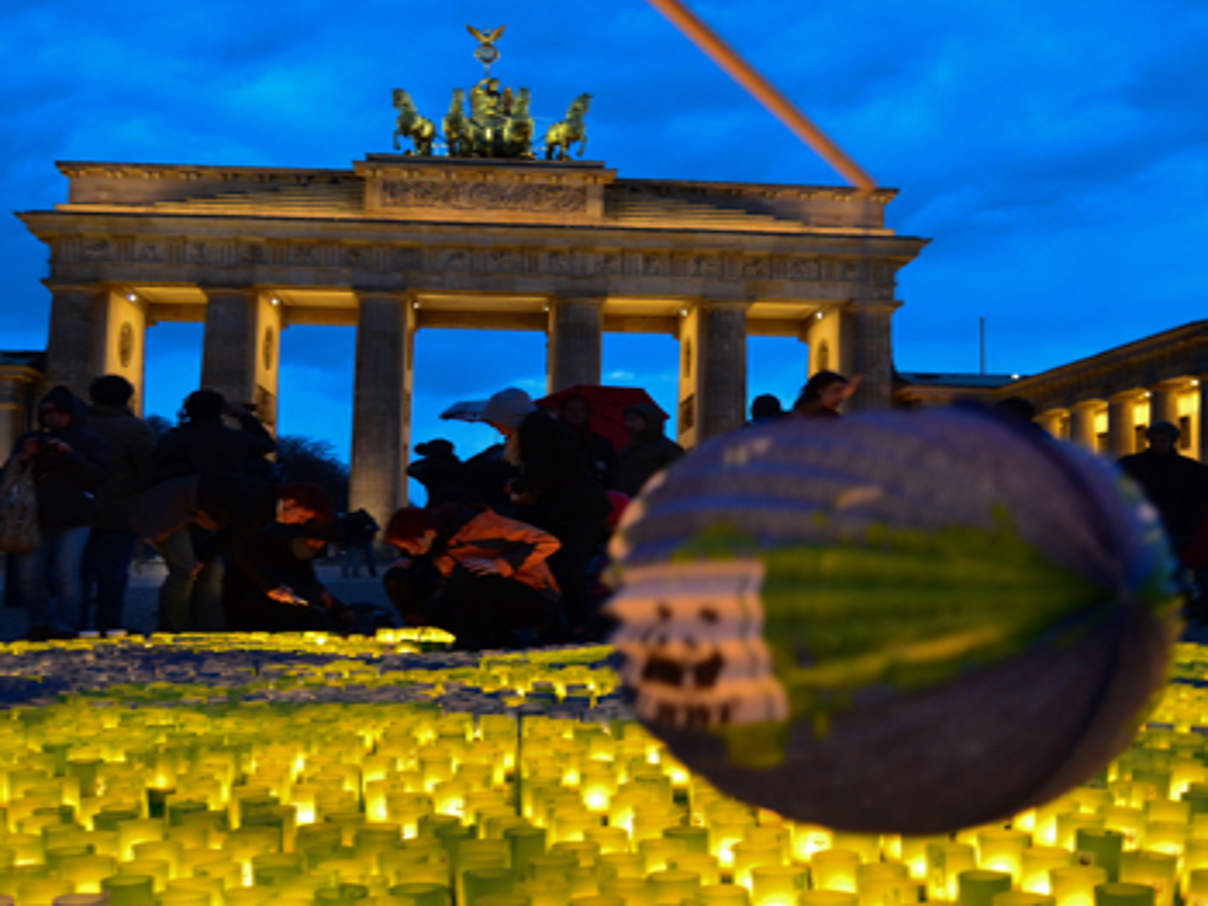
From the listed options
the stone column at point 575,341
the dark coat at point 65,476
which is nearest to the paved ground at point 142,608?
the dark coat at point 65,476

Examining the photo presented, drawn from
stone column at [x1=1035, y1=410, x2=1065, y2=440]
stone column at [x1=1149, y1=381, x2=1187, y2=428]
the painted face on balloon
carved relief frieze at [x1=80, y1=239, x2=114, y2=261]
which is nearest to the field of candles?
the painted face on balloon

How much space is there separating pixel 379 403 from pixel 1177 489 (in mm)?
30313

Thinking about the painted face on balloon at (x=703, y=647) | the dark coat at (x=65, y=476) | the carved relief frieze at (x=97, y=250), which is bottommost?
the painted face on balloon at (x=703, y=647)

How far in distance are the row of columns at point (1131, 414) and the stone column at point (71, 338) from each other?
30.2 metres

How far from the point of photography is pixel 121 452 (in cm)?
835

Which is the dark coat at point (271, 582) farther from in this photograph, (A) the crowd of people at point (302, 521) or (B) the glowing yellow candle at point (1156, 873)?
(B) the glowing yellow candle at point (1156, 873)

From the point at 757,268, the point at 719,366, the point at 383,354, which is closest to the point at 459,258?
the point at 383,354

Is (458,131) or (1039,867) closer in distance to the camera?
(1039,867)

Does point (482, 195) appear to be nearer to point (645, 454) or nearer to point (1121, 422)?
point (1121, 422)

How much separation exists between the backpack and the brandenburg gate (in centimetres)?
2983

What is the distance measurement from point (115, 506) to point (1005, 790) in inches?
308

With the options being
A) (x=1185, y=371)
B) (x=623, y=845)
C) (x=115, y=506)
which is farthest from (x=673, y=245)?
(x=623, y=845)

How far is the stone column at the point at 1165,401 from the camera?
119ft

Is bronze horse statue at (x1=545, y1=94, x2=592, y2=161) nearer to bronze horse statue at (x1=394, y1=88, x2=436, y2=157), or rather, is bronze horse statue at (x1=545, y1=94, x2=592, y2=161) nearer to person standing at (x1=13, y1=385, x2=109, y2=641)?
bronze horse statue at (x1=394, y1=88, x2=436, y2=157)
